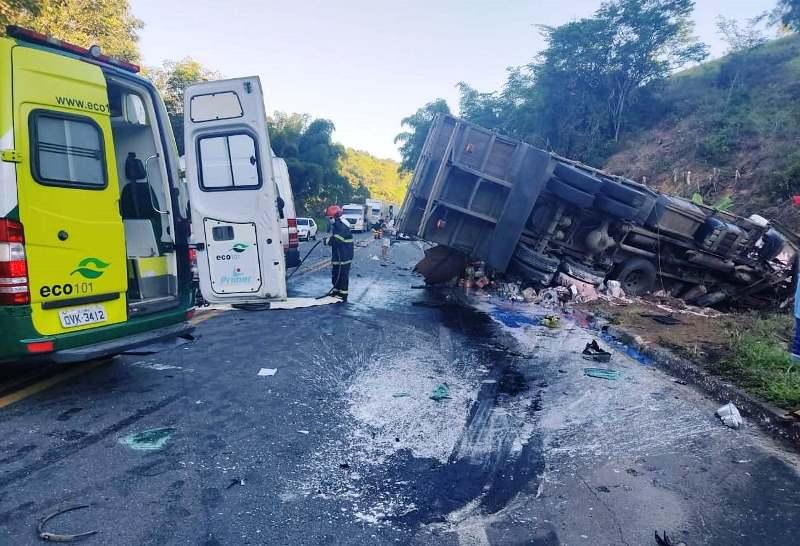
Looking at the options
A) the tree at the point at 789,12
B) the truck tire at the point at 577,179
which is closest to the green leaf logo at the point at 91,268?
the truck tire at the point at 577,179

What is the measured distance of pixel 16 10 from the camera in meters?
15.3

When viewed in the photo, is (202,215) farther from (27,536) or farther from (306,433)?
(27,536)

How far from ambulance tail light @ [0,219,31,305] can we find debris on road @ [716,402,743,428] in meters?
4.74

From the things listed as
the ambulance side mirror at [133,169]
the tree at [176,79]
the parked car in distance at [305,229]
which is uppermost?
the ambulance side mirror at [133,169]

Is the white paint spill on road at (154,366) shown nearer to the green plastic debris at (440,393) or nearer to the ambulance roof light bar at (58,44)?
the green plastic debris at (440,393)

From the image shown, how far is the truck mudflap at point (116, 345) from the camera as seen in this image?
338 cm

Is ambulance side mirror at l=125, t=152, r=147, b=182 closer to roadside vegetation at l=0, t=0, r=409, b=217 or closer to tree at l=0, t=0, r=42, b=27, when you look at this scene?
roadside vegetation at l=0, t=0, r=409, b=217

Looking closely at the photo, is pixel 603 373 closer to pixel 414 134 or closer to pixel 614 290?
pixel 614 290

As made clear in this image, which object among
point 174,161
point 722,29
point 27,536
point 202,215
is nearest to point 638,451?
point 27,536

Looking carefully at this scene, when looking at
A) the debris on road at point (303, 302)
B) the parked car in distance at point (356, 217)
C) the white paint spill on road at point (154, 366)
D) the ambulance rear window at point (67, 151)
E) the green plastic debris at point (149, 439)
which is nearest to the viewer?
the green plastic debris at point (149, 439)

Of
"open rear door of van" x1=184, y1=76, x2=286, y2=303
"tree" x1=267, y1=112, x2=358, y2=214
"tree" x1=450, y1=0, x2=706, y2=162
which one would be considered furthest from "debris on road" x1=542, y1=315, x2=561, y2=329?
"tree" x1=267, y1=112, x2=358, y2=214

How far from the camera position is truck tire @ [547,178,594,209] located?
816 centimetres

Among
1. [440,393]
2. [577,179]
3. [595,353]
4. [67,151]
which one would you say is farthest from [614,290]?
[67,151]

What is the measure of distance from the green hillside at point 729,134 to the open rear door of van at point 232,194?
1216 cm
